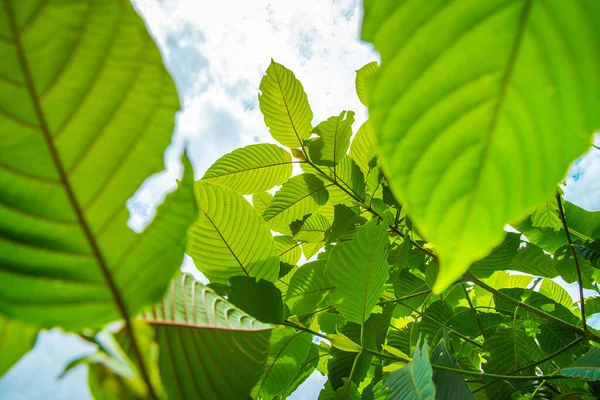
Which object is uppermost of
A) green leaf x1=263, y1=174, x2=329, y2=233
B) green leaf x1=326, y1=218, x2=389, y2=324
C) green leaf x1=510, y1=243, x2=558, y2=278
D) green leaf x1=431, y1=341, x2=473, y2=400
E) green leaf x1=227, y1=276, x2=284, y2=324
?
green leaf x1=263, y1=174, x2=329, y2=233

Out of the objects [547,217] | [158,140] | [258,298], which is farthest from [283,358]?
[547,217]

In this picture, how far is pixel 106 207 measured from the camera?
13.2 inches

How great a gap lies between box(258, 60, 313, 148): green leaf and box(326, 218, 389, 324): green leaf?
592mm

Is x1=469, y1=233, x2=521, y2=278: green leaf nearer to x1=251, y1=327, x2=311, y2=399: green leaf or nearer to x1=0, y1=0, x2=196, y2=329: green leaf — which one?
x1=251, y1=327, x2=311, y2=399: green leaf

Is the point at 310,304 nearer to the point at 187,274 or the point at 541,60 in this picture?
the point at 187,274

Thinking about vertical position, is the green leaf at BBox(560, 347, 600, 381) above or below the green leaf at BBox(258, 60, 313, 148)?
below

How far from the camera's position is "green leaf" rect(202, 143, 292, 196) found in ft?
5.14

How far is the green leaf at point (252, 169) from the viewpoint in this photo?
157cm

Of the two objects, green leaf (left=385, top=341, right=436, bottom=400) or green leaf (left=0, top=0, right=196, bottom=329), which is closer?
green leaf (left=0, top=0, right=196, bottom=329)

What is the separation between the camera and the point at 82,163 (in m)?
0.32

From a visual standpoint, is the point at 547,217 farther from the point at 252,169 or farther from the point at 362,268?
the point at 252,169

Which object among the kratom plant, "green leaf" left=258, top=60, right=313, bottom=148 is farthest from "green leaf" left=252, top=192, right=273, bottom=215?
the kratom plant

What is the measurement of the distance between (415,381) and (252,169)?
3.33ft

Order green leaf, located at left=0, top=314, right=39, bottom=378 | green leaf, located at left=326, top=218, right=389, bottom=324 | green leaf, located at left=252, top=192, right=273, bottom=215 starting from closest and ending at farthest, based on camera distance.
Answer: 1. green leaf, located at left=0, top=314, right=39, bottom=378
2. green leaf, located at left=326, top=218, right=389, bottom=324
3. green leaf, located at left=252, top=192, right=273, bottom=215
